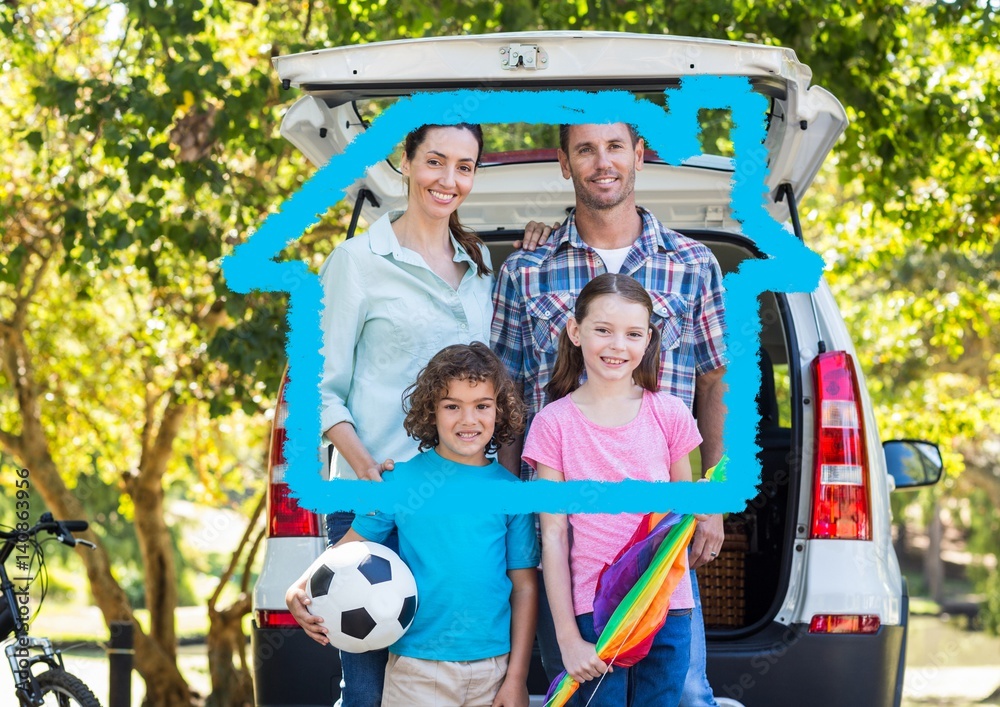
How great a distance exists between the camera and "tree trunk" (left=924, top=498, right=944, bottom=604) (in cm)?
3362

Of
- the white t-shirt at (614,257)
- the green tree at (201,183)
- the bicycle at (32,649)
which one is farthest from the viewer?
the green tree at (201,183)

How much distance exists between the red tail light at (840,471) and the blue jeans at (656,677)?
2.36 feet

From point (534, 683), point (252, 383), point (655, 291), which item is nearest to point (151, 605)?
point (252, 383)

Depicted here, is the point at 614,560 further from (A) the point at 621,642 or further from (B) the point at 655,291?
(B) the point at 655,291

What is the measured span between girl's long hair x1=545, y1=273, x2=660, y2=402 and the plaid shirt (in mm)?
117

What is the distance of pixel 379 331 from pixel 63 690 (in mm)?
2717

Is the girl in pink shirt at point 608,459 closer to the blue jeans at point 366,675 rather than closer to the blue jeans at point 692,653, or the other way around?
the blue jeans at point 692,653

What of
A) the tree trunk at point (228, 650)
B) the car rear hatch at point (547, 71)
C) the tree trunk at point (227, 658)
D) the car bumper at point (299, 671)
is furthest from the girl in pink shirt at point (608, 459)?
the tree trunk at point (227, 658)

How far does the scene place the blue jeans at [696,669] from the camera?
9.01 ft

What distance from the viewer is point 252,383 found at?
638cm

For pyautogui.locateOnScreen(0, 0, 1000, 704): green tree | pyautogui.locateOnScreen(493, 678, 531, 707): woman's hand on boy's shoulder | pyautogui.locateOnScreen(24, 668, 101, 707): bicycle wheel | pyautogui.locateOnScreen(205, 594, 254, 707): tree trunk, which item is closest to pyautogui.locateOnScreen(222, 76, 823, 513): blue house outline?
pyautogui.locateOnScreen(493, 678, 531, 707): woman's hand on boy's shoulder

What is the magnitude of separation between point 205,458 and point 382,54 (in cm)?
894

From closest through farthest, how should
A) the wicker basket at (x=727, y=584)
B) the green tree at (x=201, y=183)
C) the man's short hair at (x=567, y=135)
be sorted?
the man's short hair at (x=567, y=135)
the wicker basket at (x=727, y=584)
the green tree at (x=201, y=183)

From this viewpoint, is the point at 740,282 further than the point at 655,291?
No
